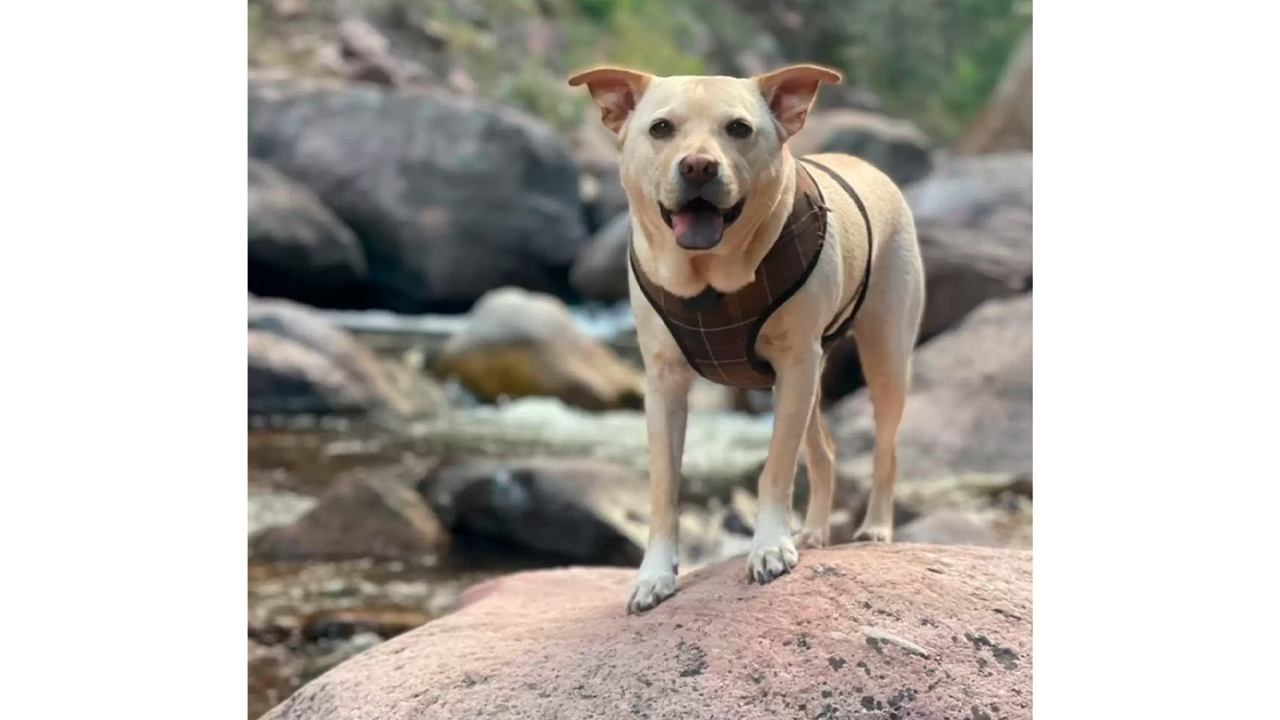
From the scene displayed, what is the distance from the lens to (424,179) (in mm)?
12219

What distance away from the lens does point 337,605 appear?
21.2 feet

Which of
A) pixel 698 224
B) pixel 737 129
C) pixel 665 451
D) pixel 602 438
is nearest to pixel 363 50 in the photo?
pixel 602 438

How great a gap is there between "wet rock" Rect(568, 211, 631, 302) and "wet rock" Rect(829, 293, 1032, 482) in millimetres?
4014

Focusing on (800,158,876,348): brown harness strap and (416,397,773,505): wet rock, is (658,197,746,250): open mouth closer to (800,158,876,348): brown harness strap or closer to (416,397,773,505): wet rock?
(800,158,876,348): brown harness strap

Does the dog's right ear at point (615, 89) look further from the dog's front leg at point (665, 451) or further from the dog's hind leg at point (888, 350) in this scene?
the dog's hind leg at point (888, 350)

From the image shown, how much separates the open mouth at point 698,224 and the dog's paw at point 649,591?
1.01 m

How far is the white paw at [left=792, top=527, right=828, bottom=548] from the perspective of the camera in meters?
4.21

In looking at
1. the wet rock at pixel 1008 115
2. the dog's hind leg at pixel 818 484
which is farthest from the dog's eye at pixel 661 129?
the wet rock at pixel 1008 115

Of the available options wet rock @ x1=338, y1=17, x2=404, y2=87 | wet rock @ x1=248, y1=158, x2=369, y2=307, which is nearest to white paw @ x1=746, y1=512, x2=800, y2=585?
wet rock @ x1=248, y1=158, x2=369, y2=307

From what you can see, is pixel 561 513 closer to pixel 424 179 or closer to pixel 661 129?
pixel 661 129

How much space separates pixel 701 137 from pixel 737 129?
0.43 ft

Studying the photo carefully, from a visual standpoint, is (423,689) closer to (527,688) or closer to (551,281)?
(527,688)
